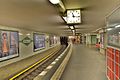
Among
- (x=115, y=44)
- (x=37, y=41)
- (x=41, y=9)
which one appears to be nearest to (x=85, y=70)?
(x=115, y=44)

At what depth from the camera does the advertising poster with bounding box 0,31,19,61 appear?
30.6ft

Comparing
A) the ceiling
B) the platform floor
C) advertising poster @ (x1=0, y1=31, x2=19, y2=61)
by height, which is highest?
the ceiling

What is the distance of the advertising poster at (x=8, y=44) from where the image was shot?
9336 mm

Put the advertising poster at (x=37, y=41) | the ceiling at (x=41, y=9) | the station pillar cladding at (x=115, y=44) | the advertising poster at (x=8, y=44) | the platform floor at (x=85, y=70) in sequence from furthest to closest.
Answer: the advertising poster at (x=37, y=41) → the advertising poster at (x=8, y=44) → the platform floor at (x=85, y=70) → the station pillar cladding at (x=115, y=44) → the ceiling at (x=41, y=9)

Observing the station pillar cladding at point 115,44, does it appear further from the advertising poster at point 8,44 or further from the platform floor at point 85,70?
the advertising poster at point 8,44

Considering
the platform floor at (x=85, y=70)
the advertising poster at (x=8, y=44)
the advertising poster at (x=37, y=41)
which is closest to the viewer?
the platform floor at (x=85, y=70)

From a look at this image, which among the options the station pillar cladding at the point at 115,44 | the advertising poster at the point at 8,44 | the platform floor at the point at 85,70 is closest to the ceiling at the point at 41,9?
the station pillar cladding at the point at 115,44

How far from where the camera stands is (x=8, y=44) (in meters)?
10.1

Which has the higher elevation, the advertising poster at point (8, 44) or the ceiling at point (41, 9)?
the ceiling at point (41, 9)

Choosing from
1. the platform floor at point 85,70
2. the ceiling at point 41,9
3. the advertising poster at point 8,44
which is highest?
the ceiling at point 41,9

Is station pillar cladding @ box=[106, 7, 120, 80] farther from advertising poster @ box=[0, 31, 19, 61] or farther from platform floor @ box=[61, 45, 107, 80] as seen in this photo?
advertising poster @ box=[0, 31, 19, 61]

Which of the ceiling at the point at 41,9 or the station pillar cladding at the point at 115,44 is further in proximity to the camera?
the station pillar cladding at the point at 115,44

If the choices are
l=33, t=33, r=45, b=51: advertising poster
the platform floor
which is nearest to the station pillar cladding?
the platform floor

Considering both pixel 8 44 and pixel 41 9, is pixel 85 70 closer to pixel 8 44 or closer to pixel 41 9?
pixel 41 9
